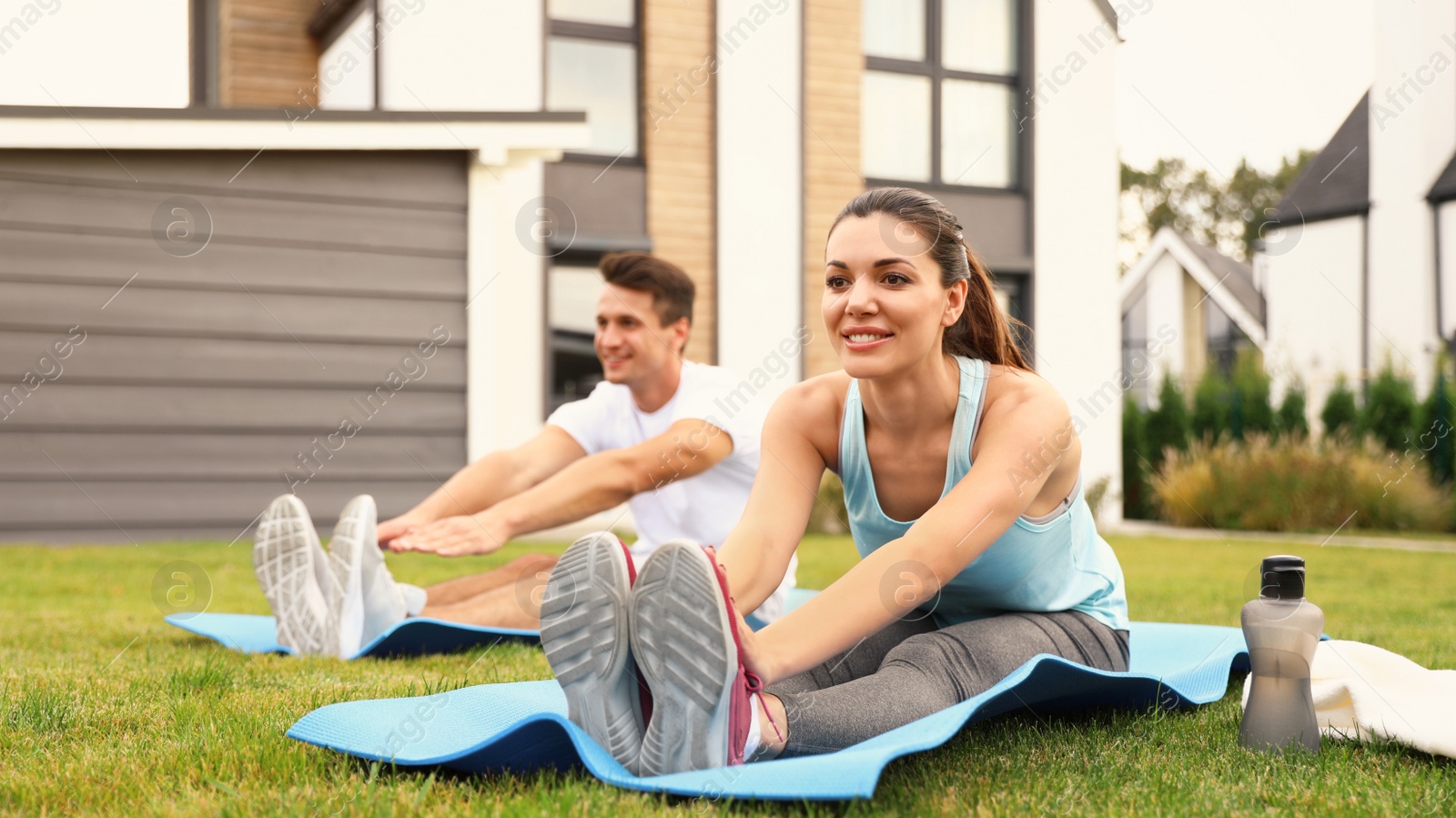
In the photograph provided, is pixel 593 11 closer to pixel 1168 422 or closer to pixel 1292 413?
pixel 1168 422

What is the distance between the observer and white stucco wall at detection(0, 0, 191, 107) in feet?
29.3

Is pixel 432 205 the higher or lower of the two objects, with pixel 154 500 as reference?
higher

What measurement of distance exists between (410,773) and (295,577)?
180 centimetres

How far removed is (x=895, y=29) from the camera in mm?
12078

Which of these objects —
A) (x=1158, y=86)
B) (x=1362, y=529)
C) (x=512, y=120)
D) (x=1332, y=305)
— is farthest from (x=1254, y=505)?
(x=1332, y=305)

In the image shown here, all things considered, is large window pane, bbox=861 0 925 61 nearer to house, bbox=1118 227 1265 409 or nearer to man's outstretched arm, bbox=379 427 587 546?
man's outstretched arm, bbox=379 427 587 546

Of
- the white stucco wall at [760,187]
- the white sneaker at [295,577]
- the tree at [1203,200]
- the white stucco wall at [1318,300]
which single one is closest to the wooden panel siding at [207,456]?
the white stucco wall at [760,187]

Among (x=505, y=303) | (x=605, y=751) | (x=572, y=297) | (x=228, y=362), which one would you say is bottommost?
(x=605, y=751)

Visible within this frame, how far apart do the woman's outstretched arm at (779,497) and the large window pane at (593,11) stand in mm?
8560

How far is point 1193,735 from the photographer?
267 centimetres

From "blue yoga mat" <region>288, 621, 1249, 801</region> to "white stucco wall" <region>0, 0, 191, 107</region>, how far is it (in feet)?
25.0

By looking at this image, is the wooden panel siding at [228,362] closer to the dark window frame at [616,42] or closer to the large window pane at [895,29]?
the dark window frame at [616,42]

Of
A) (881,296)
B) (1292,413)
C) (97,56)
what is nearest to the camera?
(881,296)

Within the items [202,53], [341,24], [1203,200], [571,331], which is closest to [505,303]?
[571,331]
